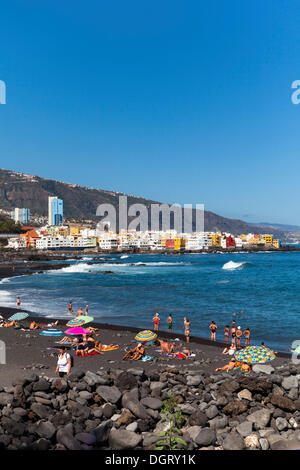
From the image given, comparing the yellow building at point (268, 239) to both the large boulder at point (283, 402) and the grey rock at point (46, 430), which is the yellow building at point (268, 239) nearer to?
the large boulder at point (283, 402)

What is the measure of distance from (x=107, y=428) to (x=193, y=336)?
11.5 m

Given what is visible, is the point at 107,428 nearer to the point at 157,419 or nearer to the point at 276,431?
the point at 157,419

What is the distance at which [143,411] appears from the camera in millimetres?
7289

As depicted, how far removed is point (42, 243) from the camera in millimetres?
138500

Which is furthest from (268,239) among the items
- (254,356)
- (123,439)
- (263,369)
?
(123,439)

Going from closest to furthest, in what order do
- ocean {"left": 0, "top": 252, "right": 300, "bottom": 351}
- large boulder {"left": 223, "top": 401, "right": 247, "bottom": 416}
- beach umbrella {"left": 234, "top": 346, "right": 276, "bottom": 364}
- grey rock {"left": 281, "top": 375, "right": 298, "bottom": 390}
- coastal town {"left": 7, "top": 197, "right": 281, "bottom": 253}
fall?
large boulder {"left": 223, "top": 401, "right": 247, "bottom": 416}, grey rock {"left": 281, "top": 375, "right": 298, "bottom": 390}, beach umbrella {"left": 234, "top": 346, "right": 276, "bottom": 364}, ocean {"left": 0, "top": 252, "right": 300, "bottom": 351}, coastal town {"left": 7, "top": 197, "right": 281, "bottom": 253}

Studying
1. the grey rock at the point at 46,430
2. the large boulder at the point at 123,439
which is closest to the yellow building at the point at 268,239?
Result: the large boulder at the point at 123,439

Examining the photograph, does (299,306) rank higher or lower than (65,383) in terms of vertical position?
lower

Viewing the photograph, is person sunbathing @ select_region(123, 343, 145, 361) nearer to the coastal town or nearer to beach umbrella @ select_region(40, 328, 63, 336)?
beach umbrella @ select_region(40, 328, 63, 336)

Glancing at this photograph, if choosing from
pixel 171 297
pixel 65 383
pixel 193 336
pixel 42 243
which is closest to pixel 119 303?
pixel 171 297

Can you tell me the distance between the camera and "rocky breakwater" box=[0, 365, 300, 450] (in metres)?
6.55

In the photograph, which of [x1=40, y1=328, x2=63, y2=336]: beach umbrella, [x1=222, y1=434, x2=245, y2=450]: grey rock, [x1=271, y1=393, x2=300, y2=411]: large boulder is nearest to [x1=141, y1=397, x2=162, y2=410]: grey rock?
[x1=222, y1=434, x2=245, y2=450]: grey rock

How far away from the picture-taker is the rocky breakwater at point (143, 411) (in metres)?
6.55

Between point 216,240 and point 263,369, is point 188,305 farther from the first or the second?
point 216,240
